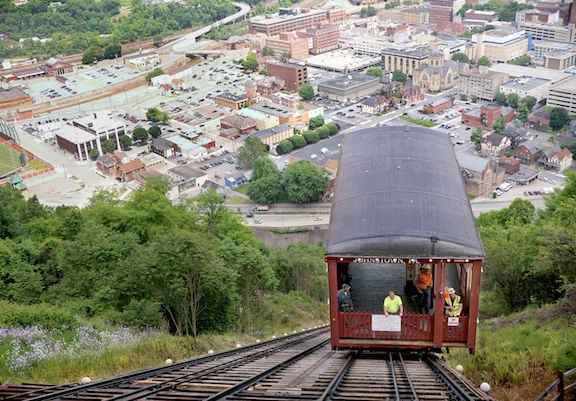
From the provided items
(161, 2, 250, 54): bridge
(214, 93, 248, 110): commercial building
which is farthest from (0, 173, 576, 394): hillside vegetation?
(161, 2, 250, 54): bridge

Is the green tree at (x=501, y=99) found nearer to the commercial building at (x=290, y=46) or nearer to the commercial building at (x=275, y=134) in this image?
the commercial building at (x=275, y=134)

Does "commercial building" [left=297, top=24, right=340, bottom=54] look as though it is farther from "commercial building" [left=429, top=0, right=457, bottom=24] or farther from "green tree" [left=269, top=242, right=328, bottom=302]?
"green tree" [left=269, top=242, right=328, bottom=302]

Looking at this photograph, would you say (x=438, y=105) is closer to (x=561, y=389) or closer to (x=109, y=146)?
(x=109, y=146)

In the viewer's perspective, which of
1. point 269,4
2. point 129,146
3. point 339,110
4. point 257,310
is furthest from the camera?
point 269,4

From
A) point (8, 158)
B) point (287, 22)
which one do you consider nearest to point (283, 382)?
point (8, 158)

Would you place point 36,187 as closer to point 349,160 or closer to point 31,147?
point 31,147

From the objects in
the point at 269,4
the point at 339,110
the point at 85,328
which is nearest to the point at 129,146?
the point at 339,110

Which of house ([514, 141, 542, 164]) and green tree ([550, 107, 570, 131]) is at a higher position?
green tree ([550, 107, 570, 131])
